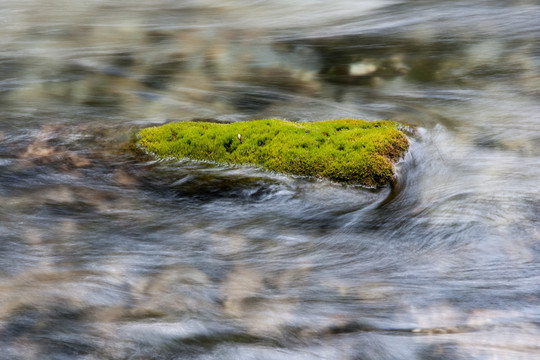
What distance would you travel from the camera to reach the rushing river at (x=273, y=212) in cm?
352

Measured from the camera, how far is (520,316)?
11.6 ft

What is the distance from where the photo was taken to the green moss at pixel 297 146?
4945 mm

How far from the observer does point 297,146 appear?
5.15 metres

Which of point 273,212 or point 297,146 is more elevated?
point 297,146

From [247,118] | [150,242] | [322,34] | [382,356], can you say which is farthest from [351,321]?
[322,34]

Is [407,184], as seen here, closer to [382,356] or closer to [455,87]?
[382,356]

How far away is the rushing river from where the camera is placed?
3516 mm

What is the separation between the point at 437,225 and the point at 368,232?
1.98ft

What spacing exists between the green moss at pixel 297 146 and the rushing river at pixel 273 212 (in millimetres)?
142

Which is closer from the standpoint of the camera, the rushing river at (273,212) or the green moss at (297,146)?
the rushing river at (273,212)

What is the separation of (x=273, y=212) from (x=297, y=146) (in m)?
0.76

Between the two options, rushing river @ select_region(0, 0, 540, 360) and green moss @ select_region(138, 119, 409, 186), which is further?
green moss @ select_region(138, 119, 409, 186)

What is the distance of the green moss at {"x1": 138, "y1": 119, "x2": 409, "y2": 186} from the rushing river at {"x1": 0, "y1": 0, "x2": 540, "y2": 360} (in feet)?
0.46

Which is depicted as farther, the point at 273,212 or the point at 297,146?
the point at 297,146
